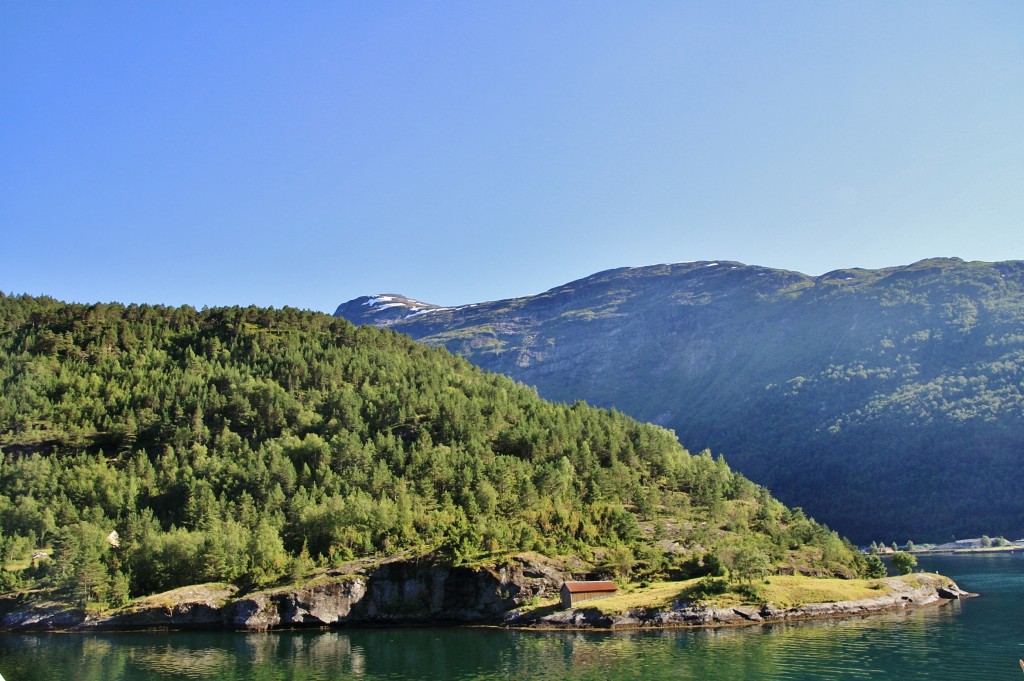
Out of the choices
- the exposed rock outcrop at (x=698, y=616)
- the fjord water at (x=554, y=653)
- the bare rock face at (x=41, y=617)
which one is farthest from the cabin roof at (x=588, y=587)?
the bare rock face at (x=41, y=617)

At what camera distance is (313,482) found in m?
153

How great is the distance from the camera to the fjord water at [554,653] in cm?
7375

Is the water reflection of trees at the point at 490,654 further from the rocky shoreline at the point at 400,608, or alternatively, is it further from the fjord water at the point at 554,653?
the rocky shoreline at the point at 400,608

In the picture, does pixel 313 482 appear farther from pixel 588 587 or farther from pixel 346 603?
pixel 588 587

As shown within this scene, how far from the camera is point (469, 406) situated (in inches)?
7210

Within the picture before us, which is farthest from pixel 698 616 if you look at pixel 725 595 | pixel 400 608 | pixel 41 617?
pixel 41 617

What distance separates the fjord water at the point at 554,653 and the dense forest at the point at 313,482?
19217 millimetres

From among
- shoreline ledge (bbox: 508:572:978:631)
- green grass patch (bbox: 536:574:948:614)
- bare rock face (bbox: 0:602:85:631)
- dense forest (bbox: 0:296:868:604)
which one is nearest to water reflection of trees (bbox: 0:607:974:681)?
shoreline ledge (bbox: 508:572:978:631)

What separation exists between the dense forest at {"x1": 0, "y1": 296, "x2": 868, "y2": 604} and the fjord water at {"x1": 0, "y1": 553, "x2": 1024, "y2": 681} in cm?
1922

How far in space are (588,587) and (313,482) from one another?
63208 millimetres

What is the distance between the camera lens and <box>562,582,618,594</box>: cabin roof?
117 metres

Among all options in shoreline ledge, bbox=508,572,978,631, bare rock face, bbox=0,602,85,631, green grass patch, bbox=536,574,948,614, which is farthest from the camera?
bare rock face, bbox=0,602,85,631

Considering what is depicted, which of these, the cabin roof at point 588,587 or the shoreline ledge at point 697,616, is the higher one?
the cabin roof at point 588,587

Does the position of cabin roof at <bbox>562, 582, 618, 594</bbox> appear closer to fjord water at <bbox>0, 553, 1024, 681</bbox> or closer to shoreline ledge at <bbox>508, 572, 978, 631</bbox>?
shoreline ledge at <bbox>508, 572, 978, 631</bbox>
